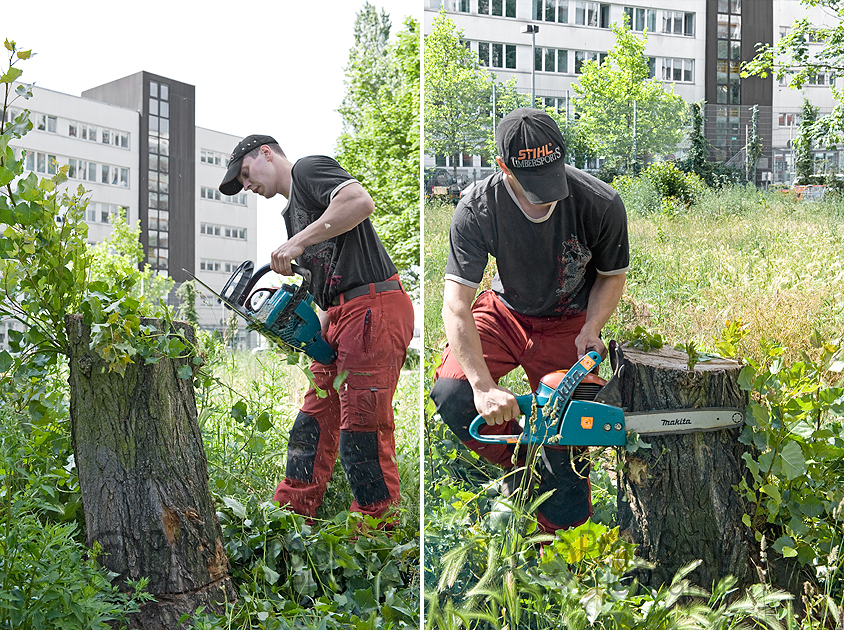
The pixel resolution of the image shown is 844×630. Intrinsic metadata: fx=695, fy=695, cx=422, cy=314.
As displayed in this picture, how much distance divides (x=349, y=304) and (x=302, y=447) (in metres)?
0.55

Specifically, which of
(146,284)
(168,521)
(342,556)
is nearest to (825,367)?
(342,556)

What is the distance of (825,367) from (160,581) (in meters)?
2.16

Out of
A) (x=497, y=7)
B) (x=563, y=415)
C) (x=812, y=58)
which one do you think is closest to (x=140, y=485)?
(x=563, y=415)

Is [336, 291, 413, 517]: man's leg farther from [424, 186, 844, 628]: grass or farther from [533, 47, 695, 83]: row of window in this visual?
[533, 47, 695, 83]: row of window

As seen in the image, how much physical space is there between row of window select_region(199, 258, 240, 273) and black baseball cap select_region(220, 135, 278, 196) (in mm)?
243

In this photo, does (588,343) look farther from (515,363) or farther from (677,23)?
(677,23)

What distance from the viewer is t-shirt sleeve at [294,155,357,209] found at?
230cm

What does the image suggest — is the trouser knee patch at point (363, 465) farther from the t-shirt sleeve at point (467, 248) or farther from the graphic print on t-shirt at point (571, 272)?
the graphic print on t-shirt at point (571, 272)

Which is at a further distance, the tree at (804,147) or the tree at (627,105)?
the tree at (804,147)

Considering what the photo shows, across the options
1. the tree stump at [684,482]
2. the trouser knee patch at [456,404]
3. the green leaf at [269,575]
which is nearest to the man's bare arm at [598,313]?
the tree stump at [684,482]

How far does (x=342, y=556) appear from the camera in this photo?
7.57 feet

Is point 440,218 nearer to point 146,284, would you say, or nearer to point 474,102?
point 474,102

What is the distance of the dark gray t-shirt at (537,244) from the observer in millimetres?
1889

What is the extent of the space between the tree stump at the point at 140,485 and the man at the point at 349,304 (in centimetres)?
47
